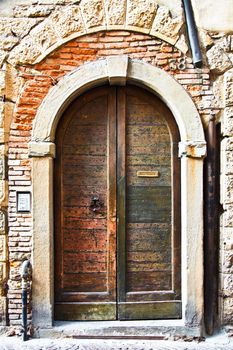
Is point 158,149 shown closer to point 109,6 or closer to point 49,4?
point 109,6

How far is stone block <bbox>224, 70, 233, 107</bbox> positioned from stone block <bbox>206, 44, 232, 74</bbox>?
9 centimetres

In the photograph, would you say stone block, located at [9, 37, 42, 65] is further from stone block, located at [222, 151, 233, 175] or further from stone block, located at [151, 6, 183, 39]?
stone block, located at [222, 151, 233, 175]

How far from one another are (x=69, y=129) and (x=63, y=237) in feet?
3.95

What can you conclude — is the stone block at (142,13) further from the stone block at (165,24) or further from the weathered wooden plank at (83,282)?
the weathered wooden plank at (83,282)

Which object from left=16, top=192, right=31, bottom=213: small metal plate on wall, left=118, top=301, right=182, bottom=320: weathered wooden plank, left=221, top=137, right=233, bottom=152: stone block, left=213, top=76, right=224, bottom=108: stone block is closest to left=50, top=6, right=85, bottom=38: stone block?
left=213, top=76, right=224, bottom=108: stone block

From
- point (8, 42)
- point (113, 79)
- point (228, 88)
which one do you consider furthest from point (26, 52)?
point (228, 88)

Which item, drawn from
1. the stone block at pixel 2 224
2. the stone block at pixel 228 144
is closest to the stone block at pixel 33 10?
the stone block at pixel 2 224

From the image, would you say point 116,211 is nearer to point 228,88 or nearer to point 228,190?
point 228,190

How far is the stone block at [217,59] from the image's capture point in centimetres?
395

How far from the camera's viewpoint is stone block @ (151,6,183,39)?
3.91m

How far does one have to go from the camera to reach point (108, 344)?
3756 millimetres

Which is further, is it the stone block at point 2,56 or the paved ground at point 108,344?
the stone block at point 2,56

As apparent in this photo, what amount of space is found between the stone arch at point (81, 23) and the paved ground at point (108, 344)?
2937 mm

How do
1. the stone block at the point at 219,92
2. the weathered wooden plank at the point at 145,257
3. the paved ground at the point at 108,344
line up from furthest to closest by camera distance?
the weathered wooden plank at the point at 145,257
the stone block at the point at 219,92
the paved ground at the point at 108,344
